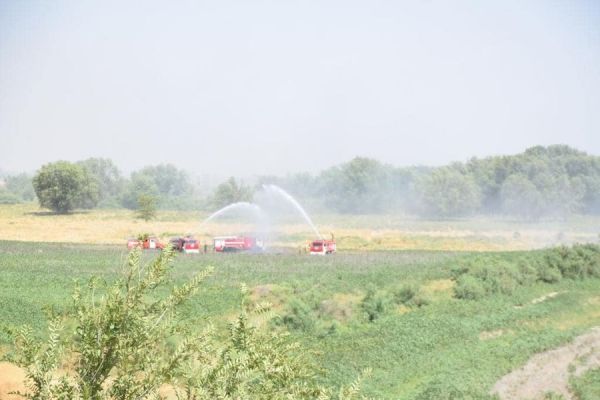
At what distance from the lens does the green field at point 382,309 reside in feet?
81.2

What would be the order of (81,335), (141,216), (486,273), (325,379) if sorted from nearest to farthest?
(81,335) < (325,379) < (486,273) < (141,216)

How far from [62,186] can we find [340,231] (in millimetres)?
47269

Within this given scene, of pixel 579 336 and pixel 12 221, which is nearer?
pixel 579 336

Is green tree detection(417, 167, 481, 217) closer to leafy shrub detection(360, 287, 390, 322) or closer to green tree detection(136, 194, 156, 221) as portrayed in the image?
green tree detection(136, 194, 156, 221)

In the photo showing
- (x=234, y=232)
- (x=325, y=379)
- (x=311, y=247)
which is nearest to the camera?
(x=325, y=379)

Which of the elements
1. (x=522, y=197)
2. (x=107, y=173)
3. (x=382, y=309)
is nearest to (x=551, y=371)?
(x=382, y=309)

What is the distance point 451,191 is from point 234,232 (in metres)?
53.8

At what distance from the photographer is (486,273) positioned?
43.6 metres

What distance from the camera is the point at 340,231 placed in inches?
3794

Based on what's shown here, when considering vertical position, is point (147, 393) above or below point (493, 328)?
above

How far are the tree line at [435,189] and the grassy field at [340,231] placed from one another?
508cm

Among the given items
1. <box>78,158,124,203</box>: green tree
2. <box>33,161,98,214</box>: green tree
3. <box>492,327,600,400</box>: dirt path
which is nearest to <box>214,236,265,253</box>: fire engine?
<box>492,327,600,400</box>: dirt path

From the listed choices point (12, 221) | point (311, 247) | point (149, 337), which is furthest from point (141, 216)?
point (149, 337)

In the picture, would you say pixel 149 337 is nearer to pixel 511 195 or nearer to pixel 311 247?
pixel 311 247
